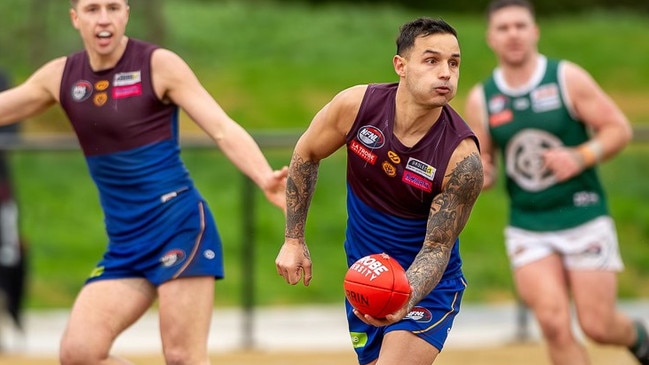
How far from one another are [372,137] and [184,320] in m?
1.49

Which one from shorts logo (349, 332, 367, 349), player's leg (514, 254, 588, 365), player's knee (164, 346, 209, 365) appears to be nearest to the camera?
shorts logo (349, 332, 367, 349)

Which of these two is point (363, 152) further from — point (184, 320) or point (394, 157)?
point (184, 320)

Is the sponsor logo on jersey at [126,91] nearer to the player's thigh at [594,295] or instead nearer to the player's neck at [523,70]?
the player's neck at [523,70]

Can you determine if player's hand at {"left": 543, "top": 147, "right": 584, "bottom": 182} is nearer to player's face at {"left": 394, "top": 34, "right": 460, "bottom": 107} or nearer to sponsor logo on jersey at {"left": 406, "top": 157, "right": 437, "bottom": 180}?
sponsor logo on jersey at {"left": 406, "top": 157, "right": 437, "bottom": 180}

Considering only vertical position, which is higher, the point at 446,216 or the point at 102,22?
the point at 102,22

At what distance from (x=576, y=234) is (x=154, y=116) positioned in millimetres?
2999

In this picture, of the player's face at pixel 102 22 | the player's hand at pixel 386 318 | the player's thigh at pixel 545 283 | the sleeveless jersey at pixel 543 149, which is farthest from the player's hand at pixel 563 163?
the player's face at pixel 102 22

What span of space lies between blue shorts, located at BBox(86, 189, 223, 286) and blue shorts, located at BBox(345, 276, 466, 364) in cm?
91

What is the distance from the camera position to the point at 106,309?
22.8 feet

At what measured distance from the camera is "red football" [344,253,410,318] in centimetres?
580

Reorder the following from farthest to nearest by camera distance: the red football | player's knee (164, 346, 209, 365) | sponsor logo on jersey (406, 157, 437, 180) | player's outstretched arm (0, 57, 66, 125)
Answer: player's outstretched arm (0, 57, 66, 125)
player's knee (164, 346, 209, 365)
sponsor logo on jersey (406, 157, 437, 180)
the red football

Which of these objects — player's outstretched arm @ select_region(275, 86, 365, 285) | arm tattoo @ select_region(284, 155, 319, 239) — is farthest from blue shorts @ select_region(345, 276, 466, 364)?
arm tattoo @ select_region(284, 155, 319, 239)

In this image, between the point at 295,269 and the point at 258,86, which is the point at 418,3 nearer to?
the point at 258,86

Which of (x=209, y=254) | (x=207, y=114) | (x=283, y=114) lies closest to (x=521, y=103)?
(x=207, y=114)
